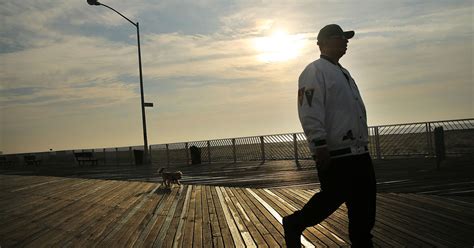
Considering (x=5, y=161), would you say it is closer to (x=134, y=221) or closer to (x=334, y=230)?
(x=134, y=221)

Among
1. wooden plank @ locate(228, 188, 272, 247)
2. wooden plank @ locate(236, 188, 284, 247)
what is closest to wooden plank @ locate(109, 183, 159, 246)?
wooden plank @ locate(228, 188, 272, 247)

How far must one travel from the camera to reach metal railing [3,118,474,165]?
15211 mm

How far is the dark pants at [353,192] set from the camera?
10.5 ft

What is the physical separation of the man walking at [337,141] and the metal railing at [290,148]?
12908mm

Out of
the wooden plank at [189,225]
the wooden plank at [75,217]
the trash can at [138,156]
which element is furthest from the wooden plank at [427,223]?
the trash can at [138,156]

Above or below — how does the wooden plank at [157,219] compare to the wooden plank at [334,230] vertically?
above

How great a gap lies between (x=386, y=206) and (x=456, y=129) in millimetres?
10656

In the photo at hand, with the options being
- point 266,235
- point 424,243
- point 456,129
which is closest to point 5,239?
point 266,235

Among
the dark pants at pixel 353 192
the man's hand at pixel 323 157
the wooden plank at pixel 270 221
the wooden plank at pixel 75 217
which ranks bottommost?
the wooden plank at pixel 270 221

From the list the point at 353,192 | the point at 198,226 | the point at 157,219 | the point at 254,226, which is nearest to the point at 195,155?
the point at 157,219

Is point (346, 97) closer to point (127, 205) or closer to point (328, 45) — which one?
point (328, 45)

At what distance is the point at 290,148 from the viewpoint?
22.1m

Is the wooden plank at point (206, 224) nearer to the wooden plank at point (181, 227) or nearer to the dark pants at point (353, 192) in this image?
the wooden plank at point (181, 227)

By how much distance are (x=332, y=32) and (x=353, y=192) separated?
1270mm
